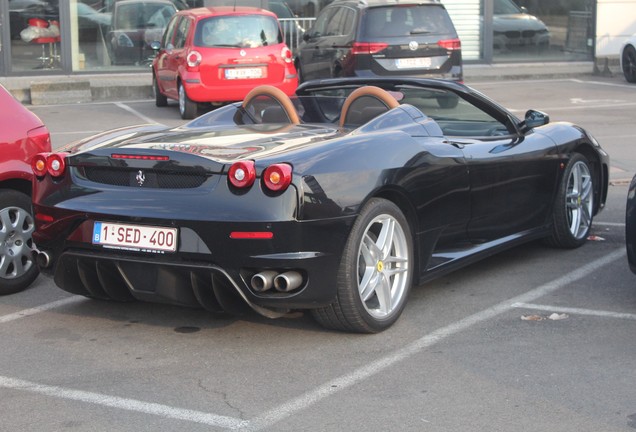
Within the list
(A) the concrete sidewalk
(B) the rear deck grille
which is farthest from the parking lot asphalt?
(A) the concrete sidewalk

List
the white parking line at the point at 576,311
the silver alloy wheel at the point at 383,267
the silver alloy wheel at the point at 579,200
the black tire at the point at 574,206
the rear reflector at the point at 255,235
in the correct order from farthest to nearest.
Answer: the silver alloy wheel at the point at 579,200 → the black tire at the point at 574,206 → the white parking line at the point at 576,311 → the silver alloy wheel at the point at 383,267 → the rear reflector at the point at 255,235

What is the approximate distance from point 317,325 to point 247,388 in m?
1.07

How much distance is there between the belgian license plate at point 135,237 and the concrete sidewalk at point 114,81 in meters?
13.5

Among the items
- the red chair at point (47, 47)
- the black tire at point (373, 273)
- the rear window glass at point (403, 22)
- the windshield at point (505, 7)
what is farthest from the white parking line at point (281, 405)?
the windshield at point (505, 7)

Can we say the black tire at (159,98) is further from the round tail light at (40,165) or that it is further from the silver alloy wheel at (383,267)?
the silver alloy wheel at (383,267)

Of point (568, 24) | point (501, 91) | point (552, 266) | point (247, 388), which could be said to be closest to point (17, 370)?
point (247, 388)

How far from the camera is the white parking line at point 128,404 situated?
4.58 m

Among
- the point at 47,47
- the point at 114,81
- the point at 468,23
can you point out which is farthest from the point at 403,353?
the point at 468,23

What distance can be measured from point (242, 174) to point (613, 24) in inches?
848

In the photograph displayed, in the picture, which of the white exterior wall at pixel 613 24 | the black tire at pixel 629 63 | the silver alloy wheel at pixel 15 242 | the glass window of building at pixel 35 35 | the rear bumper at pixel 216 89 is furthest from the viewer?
the white exterior wall at pixel 613 24

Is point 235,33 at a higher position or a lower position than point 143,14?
lower

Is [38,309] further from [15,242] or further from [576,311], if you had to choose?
[576,311]

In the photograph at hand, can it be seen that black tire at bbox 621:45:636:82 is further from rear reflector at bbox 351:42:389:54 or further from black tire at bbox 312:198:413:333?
black tire at bbox 312:198:413:333

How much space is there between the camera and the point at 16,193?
6.96m
